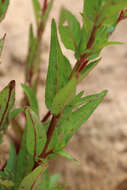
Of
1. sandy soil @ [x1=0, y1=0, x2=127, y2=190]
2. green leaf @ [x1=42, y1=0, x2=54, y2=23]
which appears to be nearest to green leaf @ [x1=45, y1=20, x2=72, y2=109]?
green leaf @ [x1=42, y1=0, x2=54, y2=23]

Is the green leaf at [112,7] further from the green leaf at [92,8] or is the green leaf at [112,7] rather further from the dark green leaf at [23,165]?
the dark green leaf at [23,165]

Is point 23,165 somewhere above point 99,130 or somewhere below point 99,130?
above

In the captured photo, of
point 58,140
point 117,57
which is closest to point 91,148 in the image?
point 117,57

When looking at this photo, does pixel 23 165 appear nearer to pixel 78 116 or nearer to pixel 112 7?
pixel 78 116

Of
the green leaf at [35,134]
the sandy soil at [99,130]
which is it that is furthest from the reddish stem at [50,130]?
the sandy soil at [99,130]

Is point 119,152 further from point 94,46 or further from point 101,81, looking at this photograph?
point 94,46

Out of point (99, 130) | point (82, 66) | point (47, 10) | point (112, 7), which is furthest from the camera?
point (99, 130)

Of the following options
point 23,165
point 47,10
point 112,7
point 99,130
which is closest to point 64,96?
point 112,7
